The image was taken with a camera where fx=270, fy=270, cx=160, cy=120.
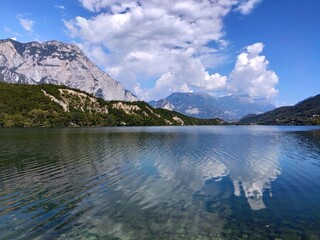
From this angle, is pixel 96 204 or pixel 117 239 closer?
pixel 117 239

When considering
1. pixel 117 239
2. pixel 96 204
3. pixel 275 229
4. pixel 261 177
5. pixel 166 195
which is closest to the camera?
pixel 117 239

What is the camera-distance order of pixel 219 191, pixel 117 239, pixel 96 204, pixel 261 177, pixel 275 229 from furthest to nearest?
pixel 261 177, pixel 219 191, pixel 96 204, pixel 275 229, pixel 117 239

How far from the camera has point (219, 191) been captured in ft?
90.9

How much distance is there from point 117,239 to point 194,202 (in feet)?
31.3

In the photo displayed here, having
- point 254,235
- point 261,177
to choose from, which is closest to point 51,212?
point 254,235

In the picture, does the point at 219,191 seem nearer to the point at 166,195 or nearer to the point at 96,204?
the point at 166,195

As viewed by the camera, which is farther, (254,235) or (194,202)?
(194,202)

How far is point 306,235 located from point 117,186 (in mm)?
18170

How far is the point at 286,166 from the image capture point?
43.1 meters

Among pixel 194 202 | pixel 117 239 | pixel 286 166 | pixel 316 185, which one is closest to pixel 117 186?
pixel 194 202

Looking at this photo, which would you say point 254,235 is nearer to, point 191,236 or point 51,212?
point 191,236

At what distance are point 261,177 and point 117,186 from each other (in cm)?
1872

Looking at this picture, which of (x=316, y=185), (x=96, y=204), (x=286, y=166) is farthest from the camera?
(x=286, y=166)

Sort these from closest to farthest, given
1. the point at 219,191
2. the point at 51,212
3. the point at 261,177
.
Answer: the point at 51,212 < the point at 219,191 < the point at 261,177
